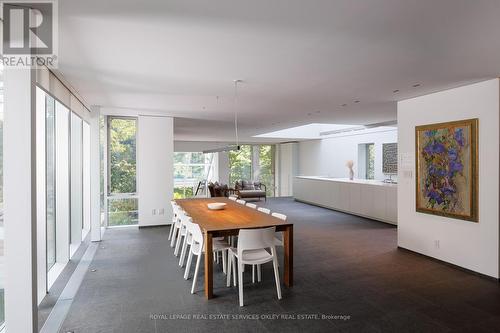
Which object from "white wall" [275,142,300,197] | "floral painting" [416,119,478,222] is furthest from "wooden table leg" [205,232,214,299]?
"white wall" [275,142,300,197]

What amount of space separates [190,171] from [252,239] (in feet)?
36.6

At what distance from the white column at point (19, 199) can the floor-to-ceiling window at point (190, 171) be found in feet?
36.1

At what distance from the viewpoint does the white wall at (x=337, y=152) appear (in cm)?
911

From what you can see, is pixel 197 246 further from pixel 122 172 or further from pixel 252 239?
pixel 122 172

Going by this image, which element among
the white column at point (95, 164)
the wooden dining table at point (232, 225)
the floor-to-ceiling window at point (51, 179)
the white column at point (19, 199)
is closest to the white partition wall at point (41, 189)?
the floor-to-ceiling window at point (51, 179)

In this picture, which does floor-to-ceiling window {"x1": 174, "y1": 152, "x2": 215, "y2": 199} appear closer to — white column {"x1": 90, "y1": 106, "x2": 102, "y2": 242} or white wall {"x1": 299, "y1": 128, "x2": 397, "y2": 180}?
white wall {"x1": 299, "y1": 128, "x2": 397, "y2": 180}

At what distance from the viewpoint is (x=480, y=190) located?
12.7ft

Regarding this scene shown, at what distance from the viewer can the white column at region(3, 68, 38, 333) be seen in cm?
226

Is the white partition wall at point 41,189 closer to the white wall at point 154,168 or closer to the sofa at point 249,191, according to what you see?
the white wall at point 154,168

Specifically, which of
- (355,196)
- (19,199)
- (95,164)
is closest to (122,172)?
(95,164)

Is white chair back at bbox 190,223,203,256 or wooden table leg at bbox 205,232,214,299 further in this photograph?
white chair back at bbox 190,223,203,256

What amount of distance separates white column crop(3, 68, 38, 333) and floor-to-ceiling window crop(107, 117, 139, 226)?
469 centimetres

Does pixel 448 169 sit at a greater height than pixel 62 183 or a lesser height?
greater

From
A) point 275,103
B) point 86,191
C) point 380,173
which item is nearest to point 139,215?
point 86,191
